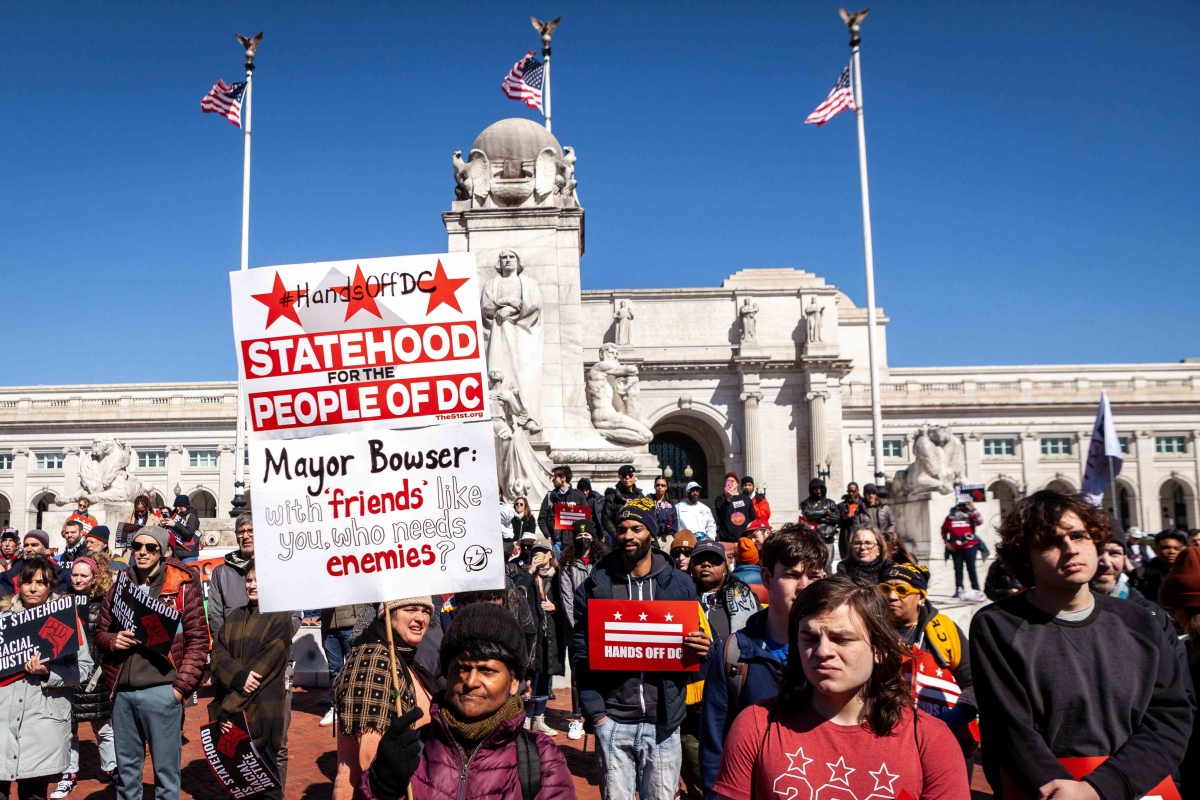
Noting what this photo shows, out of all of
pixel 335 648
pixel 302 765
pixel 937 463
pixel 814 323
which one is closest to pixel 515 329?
pixel 937 463

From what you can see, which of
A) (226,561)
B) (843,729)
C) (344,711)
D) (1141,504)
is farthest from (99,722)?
(1141,504)

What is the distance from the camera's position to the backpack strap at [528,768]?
2.97m

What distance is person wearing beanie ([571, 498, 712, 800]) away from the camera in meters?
4.50

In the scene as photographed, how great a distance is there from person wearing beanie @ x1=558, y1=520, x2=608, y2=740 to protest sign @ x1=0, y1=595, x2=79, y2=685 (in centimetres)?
289

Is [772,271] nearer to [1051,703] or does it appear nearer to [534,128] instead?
[534,128]

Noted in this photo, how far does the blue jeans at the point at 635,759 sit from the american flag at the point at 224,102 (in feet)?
83.7

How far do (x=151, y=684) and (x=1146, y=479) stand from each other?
71.8 meters

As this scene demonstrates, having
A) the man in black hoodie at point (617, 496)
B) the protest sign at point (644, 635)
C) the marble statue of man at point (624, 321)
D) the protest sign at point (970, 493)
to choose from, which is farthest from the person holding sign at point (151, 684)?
the marble statue of man at point (624, 321)

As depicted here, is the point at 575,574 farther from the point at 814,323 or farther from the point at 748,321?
the point at 814,323

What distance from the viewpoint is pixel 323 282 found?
3.95 metres

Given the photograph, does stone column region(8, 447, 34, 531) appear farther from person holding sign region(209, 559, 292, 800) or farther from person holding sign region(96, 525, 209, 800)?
person holding sign region(209, 559, 292, 800)

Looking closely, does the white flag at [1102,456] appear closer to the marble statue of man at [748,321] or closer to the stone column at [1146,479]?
the marble statue of man at [748,321]

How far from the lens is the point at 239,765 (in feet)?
15.3

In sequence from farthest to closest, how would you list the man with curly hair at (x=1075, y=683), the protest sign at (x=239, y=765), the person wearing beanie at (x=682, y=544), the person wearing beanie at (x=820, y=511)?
the person wearing beanie at (x=820, y=511) → the person wearing beanie at (x=682, y=544) → the protest sign at (x=239, y=765) → the man with curly hair at (x=1075, y=683)
